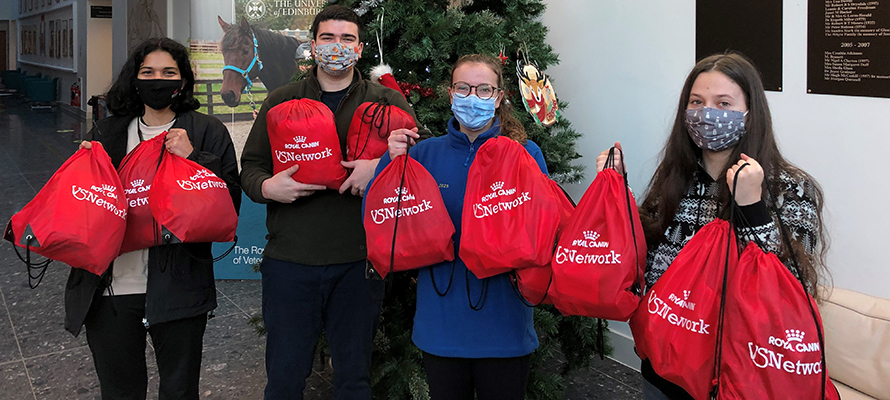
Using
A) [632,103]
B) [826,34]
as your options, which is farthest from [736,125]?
[632,103]

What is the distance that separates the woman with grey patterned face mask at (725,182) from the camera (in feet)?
4.37

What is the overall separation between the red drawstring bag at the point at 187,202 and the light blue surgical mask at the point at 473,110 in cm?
79

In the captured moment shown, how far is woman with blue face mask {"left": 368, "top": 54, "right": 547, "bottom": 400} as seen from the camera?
1.72m

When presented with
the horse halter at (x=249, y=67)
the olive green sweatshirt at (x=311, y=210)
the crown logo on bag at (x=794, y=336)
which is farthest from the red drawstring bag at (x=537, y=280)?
the horse halter at (x=249, y=67)

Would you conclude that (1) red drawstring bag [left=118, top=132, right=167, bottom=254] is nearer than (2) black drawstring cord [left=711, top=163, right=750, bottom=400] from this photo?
No

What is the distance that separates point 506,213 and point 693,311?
0.49 meters

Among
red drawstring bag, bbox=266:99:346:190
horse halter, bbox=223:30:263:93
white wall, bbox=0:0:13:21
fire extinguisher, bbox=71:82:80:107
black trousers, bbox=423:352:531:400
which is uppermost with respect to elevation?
white wall, bbox=0:0:13:21

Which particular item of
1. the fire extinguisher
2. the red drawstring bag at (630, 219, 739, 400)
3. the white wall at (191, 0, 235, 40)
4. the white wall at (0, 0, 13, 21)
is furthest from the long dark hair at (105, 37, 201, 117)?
the white wall at (0, 0, 13, 21)

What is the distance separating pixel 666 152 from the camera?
1.60 m

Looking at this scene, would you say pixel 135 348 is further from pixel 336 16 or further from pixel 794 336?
pixel 794 336

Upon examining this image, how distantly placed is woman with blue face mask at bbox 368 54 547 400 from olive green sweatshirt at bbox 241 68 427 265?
36cm

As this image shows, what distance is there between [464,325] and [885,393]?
60.6 inches

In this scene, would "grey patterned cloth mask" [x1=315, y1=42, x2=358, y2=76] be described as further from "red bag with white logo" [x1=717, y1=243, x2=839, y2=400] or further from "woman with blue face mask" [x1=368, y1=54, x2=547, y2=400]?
"red bag with white logo" [x1=717, y1=243, x2=839, y2=400]

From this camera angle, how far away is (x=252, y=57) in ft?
15.1
